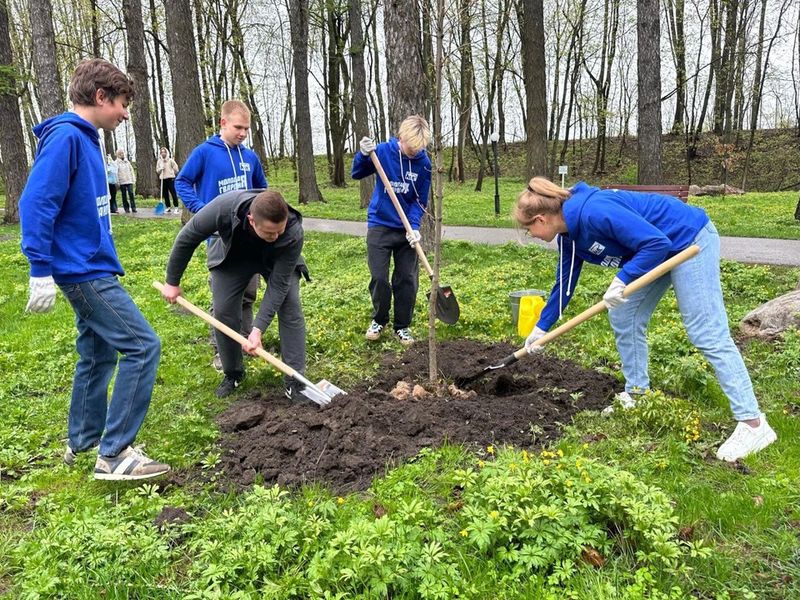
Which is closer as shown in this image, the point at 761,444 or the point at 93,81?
the point at 93,81

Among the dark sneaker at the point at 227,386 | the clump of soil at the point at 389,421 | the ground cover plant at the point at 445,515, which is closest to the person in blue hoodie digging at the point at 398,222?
the clump of soil at the point at 389,421

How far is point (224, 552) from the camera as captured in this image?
98.8 inches

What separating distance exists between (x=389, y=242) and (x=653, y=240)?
264 centimetres

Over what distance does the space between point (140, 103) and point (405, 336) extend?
17685 mm

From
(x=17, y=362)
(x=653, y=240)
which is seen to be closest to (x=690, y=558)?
(x=653, y=240)

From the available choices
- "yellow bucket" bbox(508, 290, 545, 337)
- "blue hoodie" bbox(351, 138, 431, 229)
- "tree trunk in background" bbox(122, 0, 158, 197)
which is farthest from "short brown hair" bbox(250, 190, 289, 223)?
"tree trunk in background" bbox(122, 0, 158, 197)

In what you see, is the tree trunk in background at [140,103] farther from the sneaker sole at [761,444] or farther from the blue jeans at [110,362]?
the sneaker sole at [761,444]

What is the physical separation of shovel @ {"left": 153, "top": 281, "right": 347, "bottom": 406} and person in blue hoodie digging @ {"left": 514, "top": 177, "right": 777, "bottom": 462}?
174 centimetres

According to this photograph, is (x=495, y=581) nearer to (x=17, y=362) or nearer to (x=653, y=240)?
(x=653, y=240)

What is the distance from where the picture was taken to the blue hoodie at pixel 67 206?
290cm

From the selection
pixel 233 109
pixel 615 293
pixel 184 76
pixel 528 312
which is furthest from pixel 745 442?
pixel 184 76

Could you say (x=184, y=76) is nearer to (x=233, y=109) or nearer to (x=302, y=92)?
(x=233, y=109)

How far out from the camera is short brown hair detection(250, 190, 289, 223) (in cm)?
350

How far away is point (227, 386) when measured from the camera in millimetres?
4641
